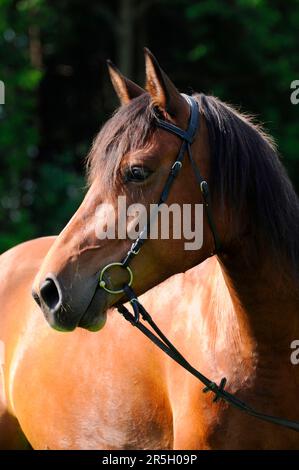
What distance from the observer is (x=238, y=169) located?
299cm

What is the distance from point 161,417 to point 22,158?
23.8 ft

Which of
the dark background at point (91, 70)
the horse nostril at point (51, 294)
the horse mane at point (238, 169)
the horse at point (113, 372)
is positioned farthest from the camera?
the dark background at point (91, 70)

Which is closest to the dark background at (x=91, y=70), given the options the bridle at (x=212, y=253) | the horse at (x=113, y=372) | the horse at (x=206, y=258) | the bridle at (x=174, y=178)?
the horse at (x=113, y=372)

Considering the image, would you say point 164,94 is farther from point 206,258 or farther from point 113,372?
point 113,372

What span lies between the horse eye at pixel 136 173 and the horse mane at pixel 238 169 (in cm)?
10

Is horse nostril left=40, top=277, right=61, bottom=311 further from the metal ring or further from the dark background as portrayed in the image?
the dark background

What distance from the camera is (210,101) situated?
3104 mm

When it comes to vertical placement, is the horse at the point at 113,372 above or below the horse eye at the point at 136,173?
below

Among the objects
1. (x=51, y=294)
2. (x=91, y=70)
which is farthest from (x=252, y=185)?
(x=91, y=70)

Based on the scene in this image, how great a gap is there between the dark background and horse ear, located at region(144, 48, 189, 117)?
6.85m

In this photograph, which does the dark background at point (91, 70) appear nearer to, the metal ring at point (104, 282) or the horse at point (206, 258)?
the horse at point (206, 258)

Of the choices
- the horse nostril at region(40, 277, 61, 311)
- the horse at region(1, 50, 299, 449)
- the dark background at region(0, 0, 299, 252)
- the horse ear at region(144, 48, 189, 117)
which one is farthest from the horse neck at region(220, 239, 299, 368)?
the dark background at region(0, 0, 299, 252)

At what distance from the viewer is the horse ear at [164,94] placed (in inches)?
113

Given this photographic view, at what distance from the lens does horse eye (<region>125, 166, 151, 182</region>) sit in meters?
2.85
